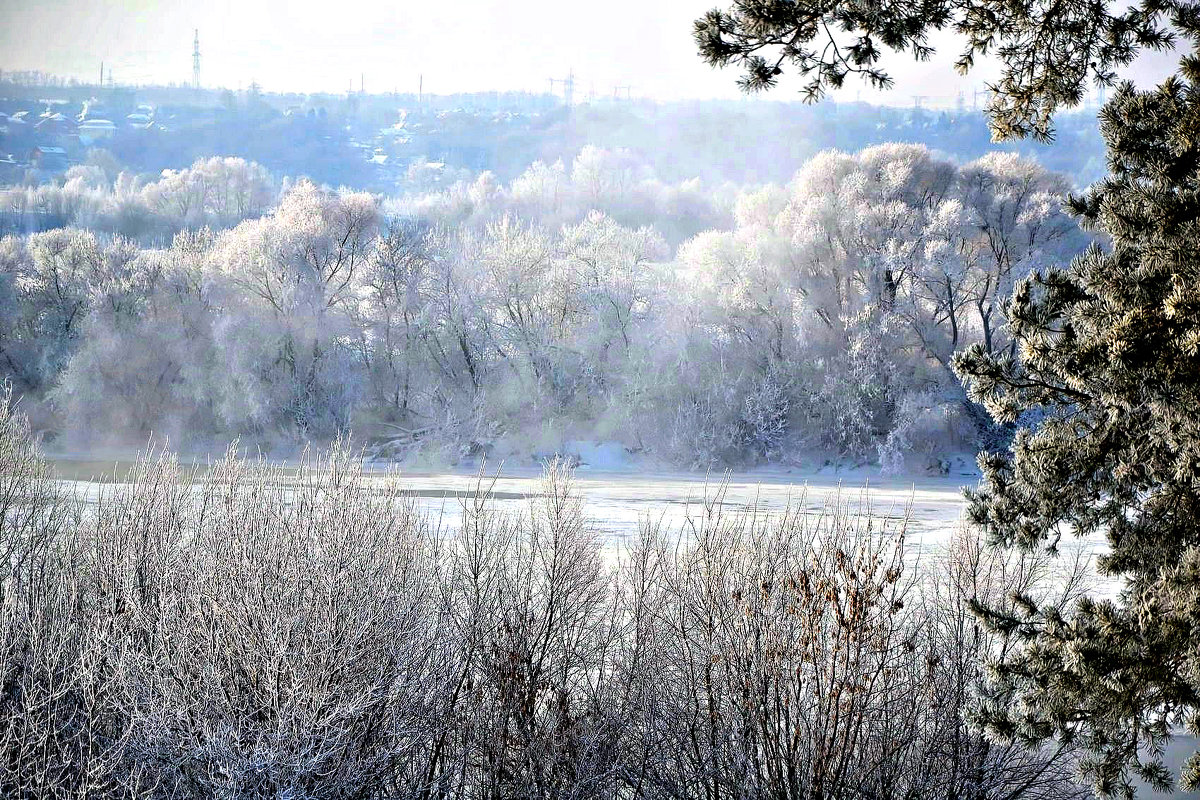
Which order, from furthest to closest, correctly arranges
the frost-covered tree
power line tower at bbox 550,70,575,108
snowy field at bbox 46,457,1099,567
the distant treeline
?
power line tower at bbox 550,70,575,108, the distant treeline, snowy field at bbox 46,457,1099,567, the frost-covered tree

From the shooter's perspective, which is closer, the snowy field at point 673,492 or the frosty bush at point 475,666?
the frosty bush at point 475,666

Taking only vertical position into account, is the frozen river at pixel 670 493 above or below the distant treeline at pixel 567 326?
below

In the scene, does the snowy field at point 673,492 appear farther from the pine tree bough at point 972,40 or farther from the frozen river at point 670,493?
the pine tree bough at point 972,40

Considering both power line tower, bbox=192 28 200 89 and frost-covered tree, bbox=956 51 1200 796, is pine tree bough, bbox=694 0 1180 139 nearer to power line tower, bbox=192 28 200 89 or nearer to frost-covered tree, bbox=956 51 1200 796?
frost-covered tree, bbox=956 51 1200 796

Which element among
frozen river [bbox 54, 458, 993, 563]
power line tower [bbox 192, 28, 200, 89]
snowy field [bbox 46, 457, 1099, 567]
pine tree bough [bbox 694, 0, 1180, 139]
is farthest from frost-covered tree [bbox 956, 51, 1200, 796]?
power line tower [bbox 192, 28, 200, 89]

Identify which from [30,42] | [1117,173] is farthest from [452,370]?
[30,42]

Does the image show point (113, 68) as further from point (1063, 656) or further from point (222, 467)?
point (1063, 656)

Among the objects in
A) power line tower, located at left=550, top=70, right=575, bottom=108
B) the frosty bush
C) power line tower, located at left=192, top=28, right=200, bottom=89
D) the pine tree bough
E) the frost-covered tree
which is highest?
power line tower, located at left=192, top=28, right=200, bottom=89

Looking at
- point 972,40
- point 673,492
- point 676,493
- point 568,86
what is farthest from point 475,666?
point 568,86

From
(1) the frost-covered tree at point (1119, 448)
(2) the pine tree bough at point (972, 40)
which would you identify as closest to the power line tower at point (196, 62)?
(2) the pine tree bough at point (972, 40)

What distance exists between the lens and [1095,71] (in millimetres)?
6898

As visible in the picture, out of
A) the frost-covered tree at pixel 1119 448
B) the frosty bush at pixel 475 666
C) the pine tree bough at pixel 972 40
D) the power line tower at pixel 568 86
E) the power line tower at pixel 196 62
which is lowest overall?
the frosty bush at pixel 475 666

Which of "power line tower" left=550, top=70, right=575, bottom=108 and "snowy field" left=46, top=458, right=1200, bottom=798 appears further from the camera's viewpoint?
"power line tower" left=550, top=70, right=575, bottom=108

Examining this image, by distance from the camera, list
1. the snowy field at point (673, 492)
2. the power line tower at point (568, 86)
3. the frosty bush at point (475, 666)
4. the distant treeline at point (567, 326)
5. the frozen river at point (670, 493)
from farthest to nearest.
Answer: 1. the power line tower at point (568, 86)
2. the distant treeline at point (567, 326)
3. the frozen river at point (670, 493)
4. the snowy field at point (673, 492)
5. the frosty bush at point (475, 666)
